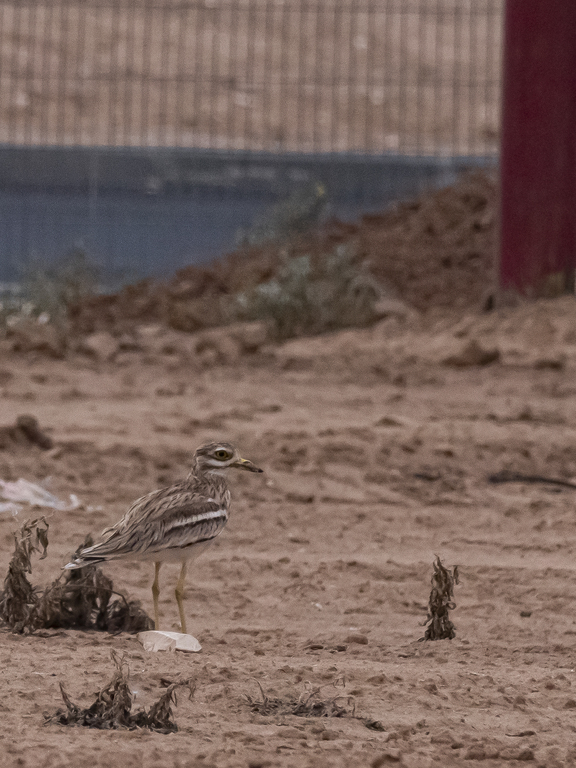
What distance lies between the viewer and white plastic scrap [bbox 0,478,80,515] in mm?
5656

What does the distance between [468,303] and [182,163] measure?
12.5ft

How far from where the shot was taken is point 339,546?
5355mm

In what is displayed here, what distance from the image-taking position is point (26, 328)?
1081 cm

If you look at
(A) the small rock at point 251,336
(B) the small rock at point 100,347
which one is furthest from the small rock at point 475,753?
(B) the small rock at point 100,347

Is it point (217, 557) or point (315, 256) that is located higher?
point (315, 256)

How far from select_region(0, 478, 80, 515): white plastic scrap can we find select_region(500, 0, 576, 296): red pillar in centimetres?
620

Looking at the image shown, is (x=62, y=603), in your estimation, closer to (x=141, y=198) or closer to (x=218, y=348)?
(x=218, y=348)

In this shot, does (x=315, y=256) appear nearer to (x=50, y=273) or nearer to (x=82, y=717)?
(x=50, y=273)

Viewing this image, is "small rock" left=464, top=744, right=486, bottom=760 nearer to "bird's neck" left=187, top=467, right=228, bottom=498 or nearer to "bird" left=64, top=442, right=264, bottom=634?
"bird" left=64, top=442, right=264, bottom=634

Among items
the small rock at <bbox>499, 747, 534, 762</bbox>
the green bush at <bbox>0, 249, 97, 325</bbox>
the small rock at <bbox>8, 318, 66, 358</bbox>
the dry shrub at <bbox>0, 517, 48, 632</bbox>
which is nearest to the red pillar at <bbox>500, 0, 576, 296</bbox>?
the small rock at <bbox>8, 318, 66, 358</bbox>

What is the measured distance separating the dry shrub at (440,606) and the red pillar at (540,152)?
7345 millimetres

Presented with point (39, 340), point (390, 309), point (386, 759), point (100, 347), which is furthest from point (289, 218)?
point (386, 759)

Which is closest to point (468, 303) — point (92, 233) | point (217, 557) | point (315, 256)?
point (315, 256)

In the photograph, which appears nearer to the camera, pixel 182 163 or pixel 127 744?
pixel 127 744
